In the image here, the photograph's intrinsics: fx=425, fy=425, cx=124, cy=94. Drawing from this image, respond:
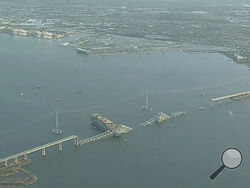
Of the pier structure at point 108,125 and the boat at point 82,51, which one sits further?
the boat at point 82,51

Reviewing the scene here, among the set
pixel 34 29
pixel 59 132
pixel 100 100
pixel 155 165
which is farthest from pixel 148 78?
pixel 34 29

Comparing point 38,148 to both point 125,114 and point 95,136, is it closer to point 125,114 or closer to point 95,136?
point 95,136

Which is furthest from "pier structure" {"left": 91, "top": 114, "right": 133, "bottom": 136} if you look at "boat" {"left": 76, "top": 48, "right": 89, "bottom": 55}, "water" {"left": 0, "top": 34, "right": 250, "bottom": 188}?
"boat" {"left": 76, "top": 48, "right": 89, "bottom": 55}

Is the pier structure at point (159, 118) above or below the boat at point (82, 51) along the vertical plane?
below

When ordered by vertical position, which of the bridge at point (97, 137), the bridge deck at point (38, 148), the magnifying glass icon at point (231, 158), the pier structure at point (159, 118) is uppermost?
the magnifying glass icon at point (231, 158)

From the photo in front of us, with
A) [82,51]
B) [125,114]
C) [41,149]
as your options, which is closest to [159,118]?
[125,114]

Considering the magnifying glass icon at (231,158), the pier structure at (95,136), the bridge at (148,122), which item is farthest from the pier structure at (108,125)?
the magnifying glass icon at (231,158)

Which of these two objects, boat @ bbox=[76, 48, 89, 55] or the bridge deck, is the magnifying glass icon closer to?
the bridge deck

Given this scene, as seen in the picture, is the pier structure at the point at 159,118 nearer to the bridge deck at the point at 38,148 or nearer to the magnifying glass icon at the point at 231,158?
the bridge deck at the point at 38,148
